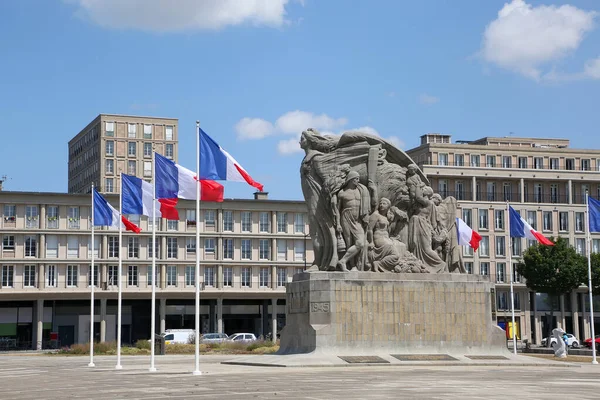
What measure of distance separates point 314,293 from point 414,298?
468cm

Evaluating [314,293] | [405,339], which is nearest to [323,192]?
[314,293]

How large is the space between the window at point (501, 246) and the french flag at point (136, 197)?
70.2 meters

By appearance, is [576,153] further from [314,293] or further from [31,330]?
[314,293]

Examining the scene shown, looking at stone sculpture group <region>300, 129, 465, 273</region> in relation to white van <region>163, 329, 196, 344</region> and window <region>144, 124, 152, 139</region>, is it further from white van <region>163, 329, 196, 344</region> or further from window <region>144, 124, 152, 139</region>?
window <region>144, 124, 152, 139</region>

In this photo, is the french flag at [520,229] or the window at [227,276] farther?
the window at [227,276]

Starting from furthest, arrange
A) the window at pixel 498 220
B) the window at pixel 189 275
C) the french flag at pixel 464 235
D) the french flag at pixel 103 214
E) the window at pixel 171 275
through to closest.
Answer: the window at pixel 498 220 → the window at pixel 189 275 → the window at pixel 171 275 → the french flag at pixel 464 235 → the french flag at pixel 103 214

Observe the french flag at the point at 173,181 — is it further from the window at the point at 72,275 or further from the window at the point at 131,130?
the window at the point at 131,130

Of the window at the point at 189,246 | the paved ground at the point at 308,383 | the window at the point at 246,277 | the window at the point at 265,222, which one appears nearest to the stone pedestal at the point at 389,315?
the paved ground at the point at 308,383

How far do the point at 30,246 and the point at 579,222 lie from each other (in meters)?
58.6

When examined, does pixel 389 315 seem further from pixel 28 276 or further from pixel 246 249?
pixel 28 276

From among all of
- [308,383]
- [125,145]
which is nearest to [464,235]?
[308,383]

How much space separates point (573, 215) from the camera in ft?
350

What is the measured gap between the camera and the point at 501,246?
345 ft

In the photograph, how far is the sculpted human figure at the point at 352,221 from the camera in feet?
138
